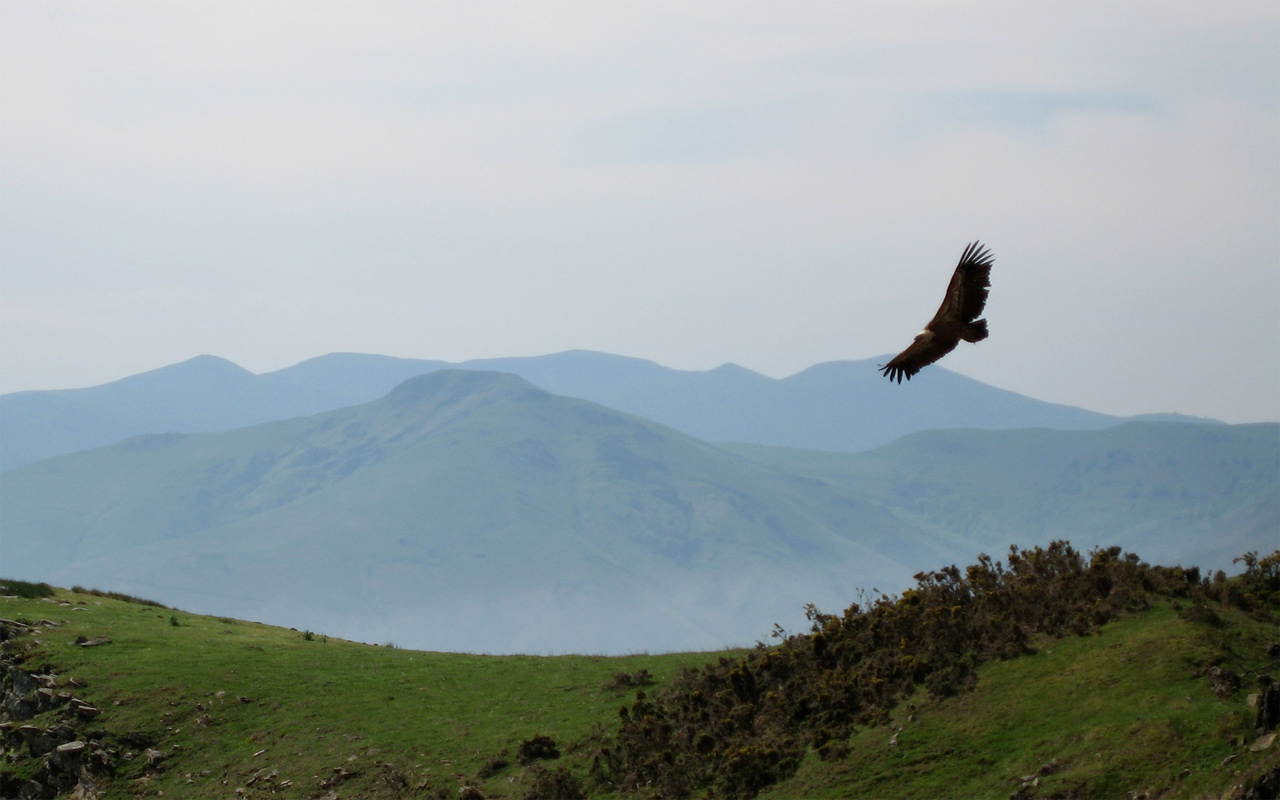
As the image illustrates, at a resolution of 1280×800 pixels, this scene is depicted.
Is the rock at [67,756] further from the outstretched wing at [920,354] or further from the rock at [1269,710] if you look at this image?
the rock at [1269,710]

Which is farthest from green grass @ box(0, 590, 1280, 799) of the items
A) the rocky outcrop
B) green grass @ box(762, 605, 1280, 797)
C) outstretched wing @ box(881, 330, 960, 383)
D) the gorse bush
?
outstretched wing @ box(881, 330, 960, 383)

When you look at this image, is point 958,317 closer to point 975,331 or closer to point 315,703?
point 975,331

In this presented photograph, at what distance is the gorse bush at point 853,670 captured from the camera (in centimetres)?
2223

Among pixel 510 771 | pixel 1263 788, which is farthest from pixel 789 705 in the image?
pixel 1263 788

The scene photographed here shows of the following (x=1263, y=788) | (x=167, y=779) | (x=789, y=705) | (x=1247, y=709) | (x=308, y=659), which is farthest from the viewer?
(x=308, y=659)

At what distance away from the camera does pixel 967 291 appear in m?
13.2

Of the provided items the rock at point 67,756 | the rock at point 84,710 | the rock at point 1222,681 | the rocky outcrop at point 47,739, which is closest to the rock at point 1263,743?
the rock at point 1222,681

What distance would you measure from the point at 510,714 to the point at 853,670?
355 inches

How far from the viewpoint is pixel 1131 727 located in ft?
61.1

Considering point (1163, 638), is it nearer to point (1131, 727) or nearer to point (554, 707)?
point (1131, 727)

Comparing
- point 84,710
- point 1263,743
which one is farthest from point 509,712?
point 1263,743

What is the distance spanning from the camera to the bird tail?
13164mm

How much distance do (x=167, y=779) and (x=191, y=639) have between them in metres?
9.40

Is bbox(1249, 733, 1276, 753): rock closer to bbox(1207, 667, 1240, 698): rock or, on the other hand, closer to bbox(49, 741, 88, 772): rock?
bbox(1207, 667, 1240, 698): rock
